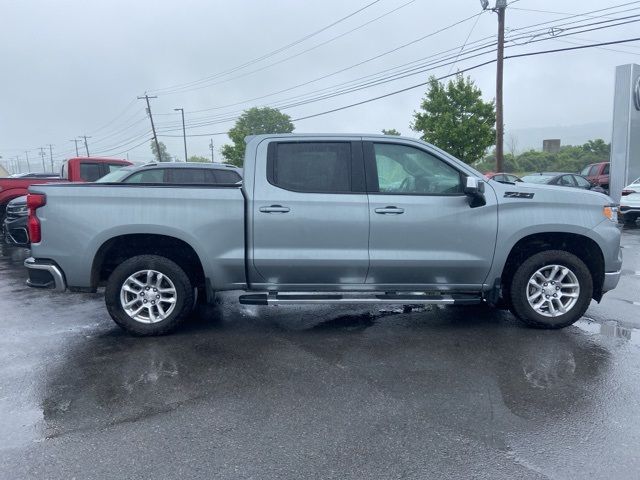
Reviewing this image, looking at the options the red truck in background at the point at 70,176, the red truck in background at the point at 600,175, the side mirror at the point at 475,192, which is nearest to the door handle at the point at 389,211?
the side mirror at the point at 475,192

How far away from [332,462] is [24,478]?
5.61 feet

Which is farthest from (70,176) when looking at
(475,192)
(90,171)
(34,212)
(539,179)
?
(539,179)

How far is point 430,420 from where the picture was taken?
3.54 m

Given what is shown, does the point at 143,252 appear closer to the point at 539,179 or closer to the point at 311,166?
the point at 311,166

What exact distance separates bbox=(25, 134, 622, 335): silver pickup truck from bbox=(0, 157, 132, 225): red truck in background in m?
8.78

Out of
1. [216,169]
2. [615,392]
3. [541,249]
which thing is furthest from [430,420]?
[216,169]

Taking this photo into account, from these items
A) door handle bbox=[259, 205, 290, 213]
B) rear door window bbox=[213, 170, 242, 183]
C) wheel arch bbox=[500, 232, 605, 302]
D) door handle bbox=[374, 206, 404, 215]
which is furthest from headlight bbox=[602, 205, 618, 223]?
rear door window bbox=[213, 170, 242, 183]

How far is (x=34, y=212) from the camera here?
509 centimetres

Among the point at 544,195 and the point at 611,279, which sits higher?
the point at 544,195

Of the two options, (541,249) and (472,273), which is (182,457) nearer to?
(472,273)

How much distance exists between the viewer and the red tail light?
5.03 metres

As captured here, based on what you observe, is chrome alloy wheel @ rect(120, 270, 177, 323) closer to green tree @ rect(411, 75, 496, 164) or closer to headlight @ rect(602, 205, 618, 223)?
headlight @ rect(602, 205, 618, 223)

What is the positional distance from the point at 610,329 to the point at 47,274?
18.8 feet

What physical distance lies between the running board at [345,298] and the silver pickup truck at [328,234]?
1 centimetres
